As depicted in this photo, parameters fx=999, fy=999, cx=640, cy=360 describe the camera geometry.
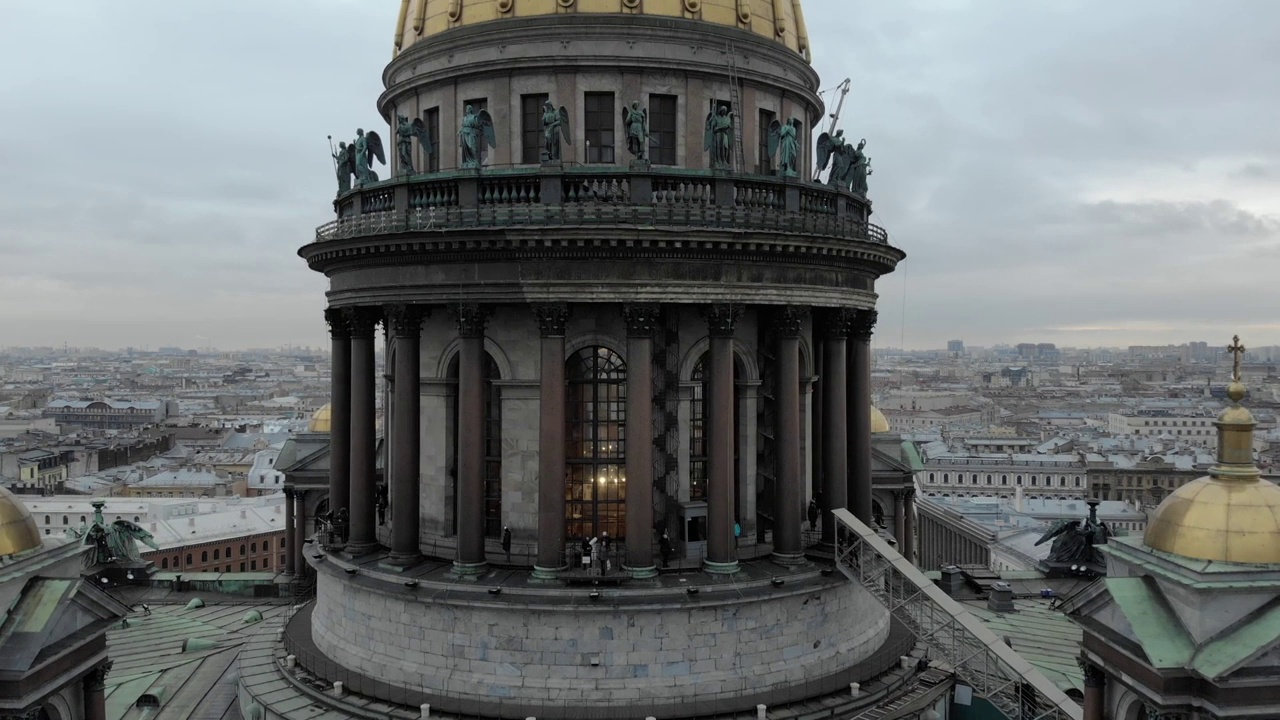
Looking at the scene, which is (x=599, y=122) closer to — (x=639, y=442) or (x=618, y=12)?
(x=618, y=12)

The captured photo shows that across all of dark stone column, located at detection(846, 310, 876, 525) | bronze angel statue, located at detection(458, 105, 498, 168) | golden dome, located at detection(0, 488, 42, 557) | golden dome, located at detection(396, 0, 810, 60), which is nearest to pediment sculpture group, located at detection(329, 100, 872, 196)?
bronze angel statue, located at detection(458, 105, 498, 168)

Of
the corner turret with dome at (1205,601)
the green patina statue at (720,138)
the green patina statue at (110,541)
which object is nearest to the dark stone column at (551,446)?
the green patina statue at (720,138)

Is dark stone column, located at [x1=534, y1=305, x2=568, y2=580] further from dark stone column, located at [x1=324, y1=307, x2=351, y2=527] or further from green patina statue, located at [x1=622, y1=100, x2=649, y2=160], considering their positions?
dark stone column, located at [x1=324, y1=307, x2=351, y2=527]

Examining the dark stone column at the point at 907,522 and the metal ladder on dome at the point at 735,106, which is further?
the dark stone column at the point at 907,522

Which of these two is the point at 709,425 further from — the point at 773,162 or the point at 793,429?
the point at 773,162

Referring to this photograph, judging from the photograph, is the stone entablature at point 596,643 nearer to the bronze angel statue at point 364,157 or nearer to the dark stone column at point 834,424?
the dark stone column at point 834,424

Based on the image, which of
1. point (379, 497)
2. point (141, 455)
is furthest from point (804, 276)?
point (141, 455)
